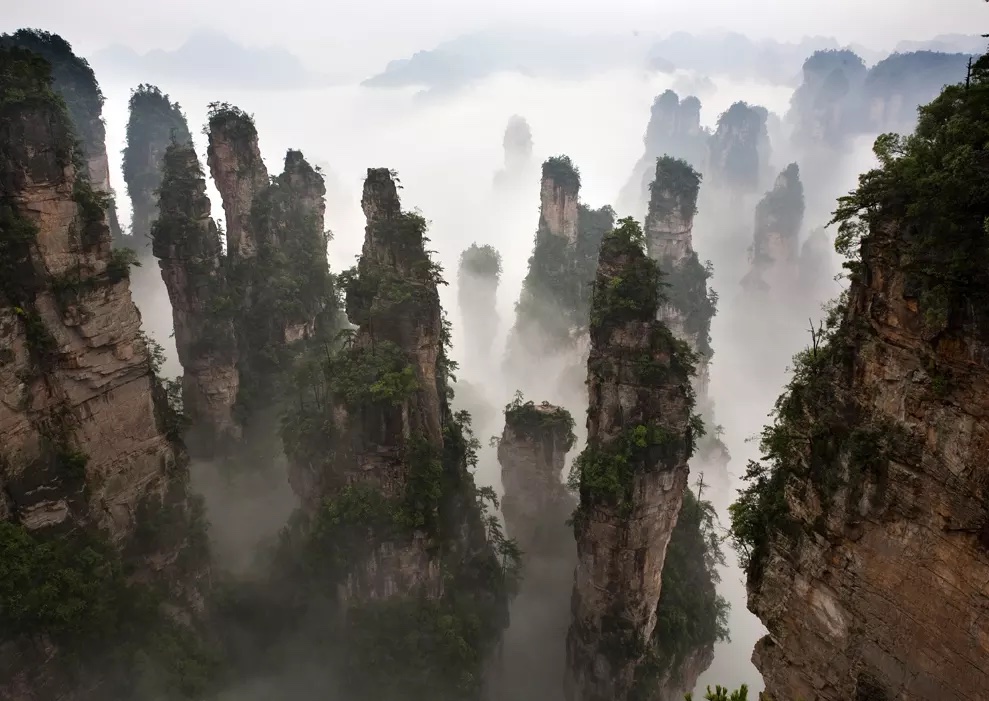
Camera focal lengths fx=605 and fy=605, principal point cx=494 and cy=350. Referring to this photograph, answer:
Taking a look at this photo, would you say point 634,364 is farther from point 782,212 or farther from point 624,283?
point 782,212

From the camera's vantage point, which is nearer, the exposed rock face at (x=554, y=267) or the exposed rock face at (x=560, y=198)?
the exposed rock face at (x=560, y=198)

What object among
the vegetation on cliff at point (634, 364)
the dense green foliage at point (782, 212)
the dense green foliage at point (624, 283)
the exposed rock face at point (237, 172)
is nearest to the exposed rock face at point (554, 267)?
the exposed rock face at point (237, 172)

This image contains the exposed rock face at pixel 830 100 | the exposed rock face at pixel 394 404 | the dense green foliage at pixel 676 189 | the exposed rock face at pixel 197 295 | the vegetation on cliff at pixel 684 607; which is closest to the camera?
the exposed rock face at pixel 394 404

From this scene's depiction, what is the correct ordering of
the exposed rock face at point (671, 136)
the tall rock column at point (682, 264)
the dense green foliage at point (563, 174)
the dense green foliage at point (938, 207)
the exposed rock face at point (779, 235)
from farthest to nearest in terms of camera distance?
1. the exposed rock face at point (671, 136)
2. the exposed rock face at point (779, 235)
3. the dense green foliage at point (563, 174)
4. the tall rock column at point (682, 264)
5. the dense green foliage at point (938, 207)

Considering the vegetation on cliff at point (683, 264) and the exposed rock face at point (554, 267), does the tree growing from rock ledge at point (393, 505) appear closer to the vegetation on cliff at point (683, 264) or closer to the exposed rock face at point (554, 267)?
the exposed rock face at point (554, 267)

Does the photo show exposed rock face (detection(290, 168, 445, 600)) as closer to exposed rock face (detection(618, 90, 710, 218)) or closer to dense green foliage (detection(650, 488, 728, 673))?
dense green foliage (detection(650, 488, 728, 673))

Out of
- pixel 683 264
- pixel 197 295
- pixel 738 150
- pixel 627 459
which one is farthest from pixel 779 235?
pixel 197 295
